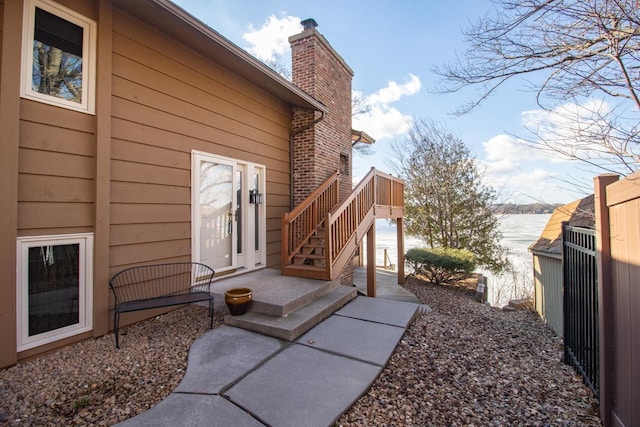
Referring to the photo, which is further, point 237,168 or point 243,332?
point 237,168

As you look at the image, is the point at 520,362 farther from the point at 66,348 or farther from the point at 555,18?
the point at 66,348

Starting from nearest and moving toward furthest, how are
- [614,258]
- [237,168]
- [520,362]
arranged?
1. [614,258]
2. [520,362]
3. [237,168]

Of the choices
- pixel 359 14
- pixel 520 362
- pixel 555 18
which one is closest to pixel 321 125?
pixel 359 14

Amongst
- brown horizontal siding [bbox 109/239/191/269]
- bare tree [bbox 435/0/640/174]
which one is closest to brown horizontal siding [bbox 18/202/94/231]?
brown horizontal siding [bbox 109/239/191/269]

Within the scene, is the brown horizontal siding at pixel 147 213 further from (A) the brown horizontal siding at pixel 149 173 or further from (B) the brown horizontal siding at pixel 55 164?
(B) the brown horizontal siding at pixel 55 164

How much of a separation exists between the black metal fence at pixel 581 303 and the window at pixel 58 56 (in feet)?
16.9

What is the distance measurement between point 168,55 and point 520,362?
575cm

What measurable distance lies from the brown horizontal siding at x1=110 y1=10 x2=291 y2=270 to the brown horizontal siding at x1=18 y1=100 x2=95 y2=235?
268 mm

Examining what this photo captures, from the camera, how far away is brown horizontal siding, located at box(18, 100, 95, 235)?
8.95 ft

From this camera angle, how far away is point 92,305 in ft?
10.3

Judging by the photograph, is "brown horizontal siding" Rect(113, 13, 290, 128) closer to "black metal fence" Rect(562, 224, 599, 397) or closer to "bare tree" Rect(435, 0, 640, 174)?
"bare tree" Rect(435, 0, 640, 174)

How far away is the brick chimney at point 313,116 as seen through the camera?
20.9 ft

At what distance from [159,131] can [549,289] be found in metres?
8.55

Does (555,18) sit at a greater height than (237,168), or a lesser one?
greater
